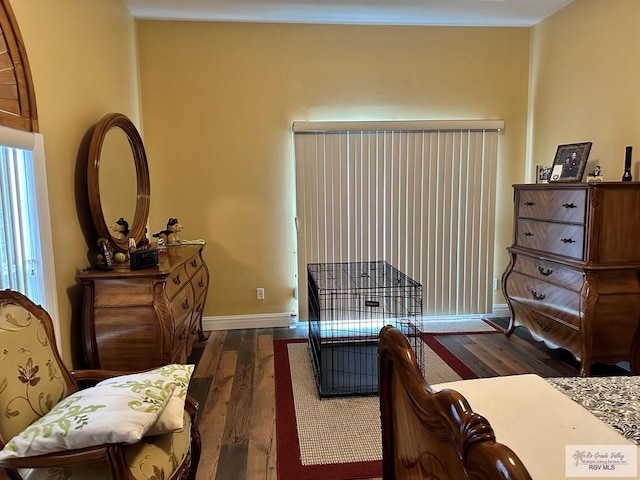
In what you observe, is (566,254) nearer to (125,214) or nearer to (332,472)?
(332,472)

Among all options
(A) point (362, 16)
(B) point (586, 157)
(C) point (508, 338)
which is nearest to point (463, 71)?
(A) point (362, 16)

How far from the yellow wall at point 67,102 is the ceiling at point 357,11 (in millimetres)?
782

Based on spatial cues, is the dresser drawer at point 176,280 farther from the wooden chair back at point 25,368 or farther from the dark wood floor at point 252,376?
the wooden chair back at point 25,368

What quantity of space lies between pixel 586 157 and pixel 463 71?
1.50 meters

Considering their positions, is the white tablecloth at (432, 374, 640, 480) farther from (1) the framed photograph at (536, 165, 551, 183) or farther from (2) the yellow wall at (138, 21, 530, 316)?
(2) the yellow wall at (138, 21, 530, 316)

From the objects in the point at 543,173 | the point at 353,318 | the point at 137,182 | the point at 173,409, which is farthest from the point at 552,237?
the point at 137,182

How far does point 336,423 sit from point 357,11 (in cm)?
328

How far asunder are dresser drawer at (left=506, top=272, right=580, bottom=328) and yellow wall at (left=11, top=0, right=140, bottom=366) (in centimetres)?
312

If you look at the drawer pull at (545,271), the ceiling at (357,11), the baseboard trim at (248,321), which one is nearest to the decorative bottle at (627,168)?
the drawer pull at (545,271)

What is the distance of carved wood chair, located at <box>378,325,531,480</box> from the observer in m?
0.67

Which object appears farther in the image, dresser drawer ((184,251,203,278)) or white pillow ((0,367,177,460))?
dresser drawer ((184,251,203,278))

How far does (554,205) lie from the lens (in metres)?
3.18

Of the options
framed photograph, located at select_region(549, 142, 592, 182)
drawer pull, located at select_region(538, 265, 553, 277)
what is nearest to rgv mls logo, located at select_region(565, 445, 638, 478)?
drawer pull, located at select_region(538, 265, 553, 277)

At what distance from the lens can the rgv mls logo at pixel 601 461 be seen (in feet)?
3.34
